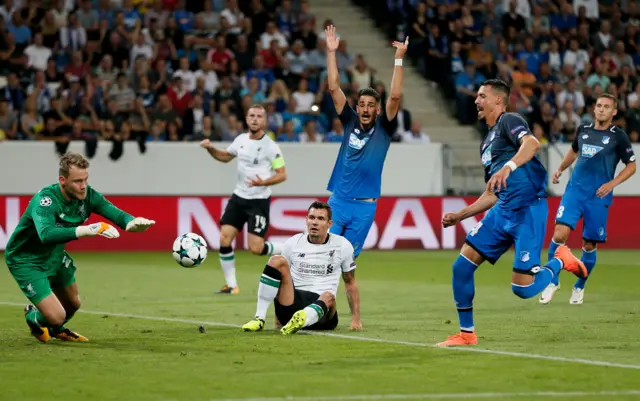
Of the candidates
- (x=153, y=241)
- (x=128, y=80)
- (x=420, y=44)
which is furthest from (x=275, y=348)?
(x=420, y=44)

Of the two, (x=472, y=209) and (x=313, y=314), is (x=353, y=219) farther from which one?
(x=472, y=209)

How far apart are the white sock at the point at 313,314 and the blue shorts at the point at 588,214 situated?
14.9ft

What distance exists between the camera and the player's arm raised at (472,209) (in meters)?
9.95

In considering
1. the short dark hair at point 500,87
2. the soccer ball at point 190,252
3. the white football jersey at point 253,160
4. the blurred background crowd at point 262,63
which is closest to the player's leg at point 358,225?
the soccer ball at point 190,252

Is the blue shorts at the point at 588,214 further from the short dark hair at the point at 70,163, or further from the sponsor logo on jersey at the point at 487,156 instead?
the short dark hair at the point at 70,163

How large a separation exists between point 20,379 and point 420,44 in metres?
21.5

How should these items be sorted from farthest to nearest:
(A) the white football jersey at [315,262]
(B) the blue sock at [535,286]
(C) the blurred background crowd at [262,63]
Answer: (C) the blurred background crowd at [262,63] → (A) the white football jersey at [315,262] → (B) the blue sock at [535,286]

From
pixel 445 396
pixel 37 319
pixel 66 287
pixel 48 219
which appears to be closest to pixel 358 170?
pixel 66 287

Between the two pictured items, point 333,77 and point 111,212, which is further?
point 333,77

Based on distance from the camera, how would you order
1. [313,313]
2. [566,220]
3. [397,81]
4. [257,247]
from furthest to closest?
[257,247], [566,220], [397,81], [313,313]

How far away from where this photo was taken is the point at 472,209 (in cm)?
1022

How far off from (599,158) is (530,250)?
4.49 m

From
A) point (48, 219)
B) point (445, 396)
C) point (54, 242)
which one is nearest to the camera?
point (445, 396)

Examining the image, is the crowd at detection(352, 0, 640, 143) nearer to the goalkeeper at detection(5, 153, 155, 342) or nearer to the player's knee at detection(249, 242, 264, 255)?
the player's knee at detection(249, 242, 264, 255)
